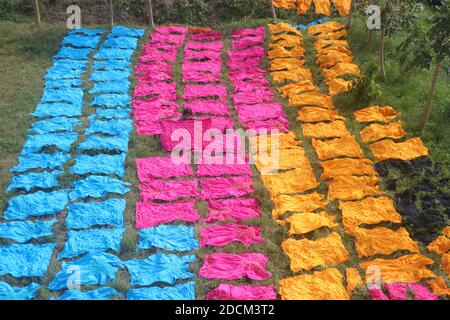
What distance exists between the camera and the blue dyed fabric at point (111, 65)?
1117cm

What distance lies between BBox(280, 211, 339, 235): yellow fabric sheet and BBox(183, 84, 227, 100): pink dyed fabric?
3.67 meters

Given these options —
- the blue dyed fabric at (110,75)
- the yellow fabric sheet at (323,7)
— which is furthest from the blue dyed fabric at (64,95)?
the yellow fabric sheet at (323,7)

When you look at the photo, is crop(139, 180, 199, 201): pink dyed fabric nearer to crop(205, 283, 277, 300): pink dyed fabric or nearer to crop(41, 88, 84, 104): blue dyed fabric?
crop(205, 283, 277, 300): pink dyed fabric

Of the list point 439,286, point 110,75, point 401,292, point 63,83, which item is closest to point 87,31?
point 110,75

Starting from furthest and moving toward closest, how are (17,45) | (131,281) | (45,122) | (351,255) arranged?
(17,45)
(45,122)
(351,255)
(131,281)

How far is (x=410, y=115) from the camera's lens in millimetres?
9578

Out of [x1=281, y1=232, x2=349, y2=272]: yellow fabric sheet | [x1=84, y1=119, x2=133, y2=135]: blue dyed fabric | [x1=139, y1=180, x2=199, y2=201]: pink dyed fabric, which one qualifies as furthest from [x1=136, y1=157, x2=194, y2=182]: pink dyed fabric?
[x1=281, y1=232, x2=349, y2=272]: yellow fabric sheet

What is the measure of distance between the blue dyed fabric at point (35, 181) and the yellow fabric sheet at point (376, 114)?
18.0 feet

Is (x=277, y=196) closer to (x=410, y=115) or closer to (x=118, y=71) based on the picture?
(x=410, y=115)

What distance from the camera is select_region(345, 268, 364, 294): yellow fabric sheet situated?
6.40 metres

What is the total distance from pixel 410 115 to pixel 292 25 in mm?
4505

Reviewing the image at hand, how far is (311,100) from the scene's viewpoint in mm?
9984

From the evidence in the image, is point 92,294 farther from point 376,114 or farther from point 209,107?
point 376,114
